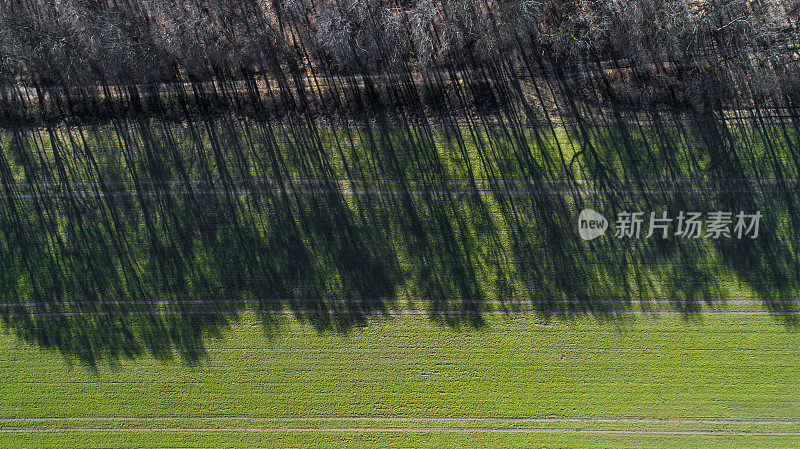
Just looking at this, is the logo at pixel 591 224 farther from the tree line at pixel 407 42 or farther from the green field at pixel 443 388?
the tree line at pixel 407 42

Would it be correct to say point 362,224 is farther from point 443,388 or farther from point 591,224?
point 591,224

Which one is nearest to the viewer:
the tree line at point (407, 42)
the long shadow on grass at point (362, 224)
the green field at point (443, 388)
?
the green field at point (443, 388)

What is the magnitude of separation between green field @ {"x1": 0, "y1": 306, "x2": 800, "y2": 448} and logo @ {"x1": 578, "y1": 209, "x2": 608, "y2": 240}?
3.78m

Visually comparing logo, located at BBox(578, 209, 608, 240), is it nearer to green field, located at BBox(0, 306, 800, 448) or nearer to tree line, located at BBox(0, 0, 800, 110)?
green field, located at BBox(0, 306, 800, 448)

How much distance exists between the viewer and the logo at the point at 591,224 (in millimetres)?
19875

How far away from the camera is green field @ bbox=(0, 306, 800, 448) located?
64.1 feet

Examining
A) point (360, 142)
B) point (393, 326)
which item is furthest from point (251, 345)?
point (360, 142)

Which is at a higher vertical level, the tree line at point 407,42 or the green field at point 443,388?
the tree line at point 407,42

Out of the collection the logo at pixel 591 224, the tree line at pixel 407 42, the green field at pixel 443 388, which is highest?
the tree line at pixel 407 42

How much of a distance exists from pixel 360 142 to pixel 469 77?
19.3 feet

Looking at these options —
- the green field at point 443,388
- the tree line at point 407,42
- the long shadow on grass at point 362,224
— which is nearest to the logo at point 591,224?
the long shadow on grass at point 362,224

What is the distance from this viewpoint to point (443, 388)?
19766 mm

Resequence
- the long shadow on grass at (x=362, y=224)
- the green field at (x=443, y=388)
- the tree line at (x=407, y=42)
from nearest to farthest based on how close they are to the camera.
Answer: the green field at (x=443, y=388) < the tree line at (x=407, y=42) < the long shadow on grass at (x=362, y=224)

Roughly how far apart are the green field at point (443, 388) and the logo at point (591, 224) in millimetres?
3780
